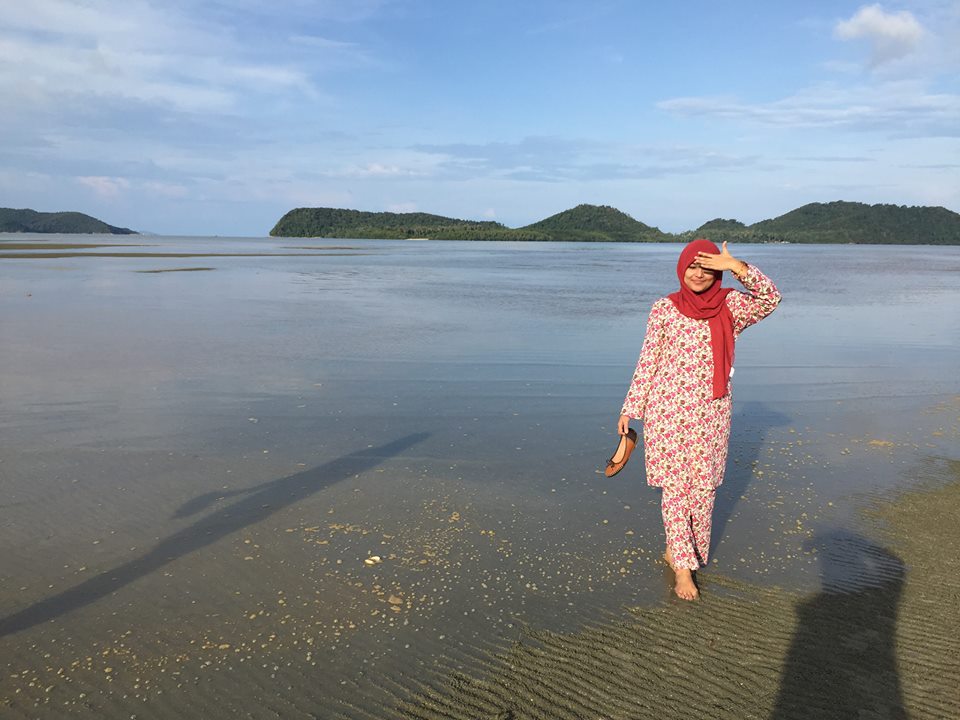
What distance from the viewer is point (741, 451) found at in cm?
703

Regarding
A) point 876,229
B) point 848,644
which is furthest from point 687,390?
point 876,229

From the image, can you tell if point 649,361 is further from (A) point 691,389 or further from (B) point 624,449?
(B) point 624,449

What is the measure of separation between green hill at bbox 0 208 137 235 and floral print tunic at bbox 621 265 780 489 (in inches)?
7229

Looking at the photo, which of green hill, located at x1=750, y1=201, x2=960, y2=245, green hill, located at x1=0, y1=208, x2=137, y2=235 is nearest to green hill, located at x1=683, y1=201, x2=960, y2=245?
green hill, located at x1=750, y1=201, x2=960, y2=245

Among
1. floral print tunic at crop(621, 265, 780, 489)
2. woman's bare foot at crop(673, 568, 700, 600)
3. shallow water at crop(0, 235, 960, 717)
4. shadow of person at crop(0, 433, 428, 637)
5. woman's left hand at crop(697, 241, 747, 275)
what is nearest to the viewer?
shallow water at crop(0, 235, 960, 717)

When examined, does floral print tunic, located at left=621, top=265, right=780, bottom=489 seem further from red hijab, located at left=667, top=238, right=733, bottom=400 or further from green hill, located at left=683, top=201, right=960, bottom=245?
green hill, located at left=683, top=201, right=960, bottom=245

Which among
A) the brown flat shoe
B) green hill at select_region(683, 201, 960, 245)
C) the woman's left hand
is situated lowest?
the brown flat shoe

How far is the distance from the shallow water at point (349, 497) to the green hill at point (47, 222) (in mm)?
177095

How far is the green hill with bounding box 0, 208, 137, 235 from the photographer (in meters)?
160

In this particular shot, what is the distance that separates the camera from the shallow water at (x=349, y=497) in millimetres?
3604

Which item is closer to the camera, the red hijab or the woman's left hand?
the woman's left hand

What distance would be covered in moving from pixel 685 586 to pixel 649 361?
1378 millimetres

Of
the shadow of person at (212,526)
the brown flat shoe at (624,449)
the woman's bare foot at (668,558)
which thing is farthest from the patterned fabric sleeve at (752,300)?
the shadow of person at (212,526)

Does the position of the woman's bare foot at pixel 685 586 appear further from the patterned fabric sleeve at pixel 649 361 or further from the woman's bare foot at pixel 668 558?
the patterned fabric sleeve at pixel 649 361
